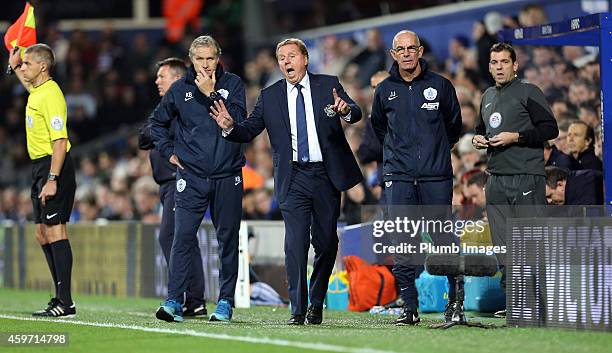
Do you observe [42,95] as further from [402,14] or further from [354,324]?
[402,14]

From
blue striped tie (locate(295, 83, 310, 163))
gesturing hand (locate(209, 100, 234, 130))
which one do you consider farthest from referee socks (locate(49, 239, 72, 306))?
blue striped tie (locate(295, 83, 310, 163))

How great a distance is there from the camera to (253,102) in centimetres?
2147

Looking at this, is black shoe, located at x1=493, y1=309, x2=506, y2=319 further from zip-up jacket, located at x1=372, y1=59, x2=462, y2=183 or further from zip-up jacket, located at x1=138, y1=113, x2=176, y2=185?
zip-up jacket, located at x1=138, y1=113, x2=176, y2=185

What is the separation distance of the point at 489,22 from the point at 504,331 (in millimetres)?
8776

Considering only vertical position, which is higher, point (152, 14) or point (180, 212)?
point (152, 14)

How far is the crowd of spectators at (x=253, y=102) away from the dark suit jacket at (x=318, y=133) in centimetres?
245

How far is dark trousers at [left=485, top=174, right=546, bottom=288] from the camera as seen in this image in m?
10.2

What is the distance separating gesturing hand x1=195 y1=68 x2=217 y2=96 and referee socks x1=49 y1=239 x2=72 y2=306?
6.27 ft

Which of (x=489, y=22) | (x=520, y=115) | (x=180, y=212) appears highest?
(x=489, y=22)

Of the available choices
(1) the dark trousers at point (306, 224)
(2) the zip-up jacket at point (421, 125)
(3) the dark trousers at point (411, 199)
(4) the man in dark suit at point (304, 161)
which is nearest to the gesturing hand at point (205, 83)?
(4) the man in dark suit at point (304, 161)

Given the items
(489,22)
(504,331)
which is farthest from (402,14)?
(504,331)

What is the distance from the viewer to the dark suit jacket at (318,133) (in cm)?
981

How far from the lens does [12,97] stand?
85.7 feet

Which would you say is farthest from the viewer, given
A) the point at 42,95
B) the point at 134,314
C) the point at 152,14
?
the point at 152,14
